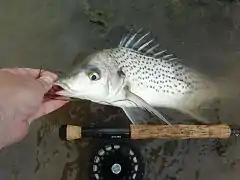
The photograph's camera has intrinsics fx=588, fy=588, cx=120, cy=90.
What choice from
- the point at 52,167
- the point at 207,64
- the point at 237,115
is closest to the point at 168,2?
the point at 207,64

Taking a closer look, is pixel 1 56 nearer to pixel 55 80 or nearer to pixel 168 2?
pixel 55 80

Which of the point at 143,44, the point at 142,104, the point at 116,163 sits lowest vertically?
the point at 116,163

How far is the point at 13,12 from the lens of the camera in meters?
1.32

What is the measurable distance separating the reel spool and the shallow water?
3cm

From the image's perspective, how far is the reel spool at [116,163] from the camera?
1167 millimetres

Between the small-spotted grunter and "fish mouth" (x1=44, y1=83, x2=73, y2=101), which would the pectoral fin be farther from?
"fish mouth" (x1=44, y1=83, x2=73, y2=101)

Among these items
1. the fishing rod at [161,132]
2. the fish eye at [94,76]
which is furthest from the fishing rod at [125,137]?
the fish eye at [94,76]

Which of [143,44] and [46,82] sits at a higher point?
[143,44]

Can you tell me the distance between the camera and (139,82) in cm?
116

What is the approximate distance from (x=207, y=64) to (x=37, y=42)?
37 centimetres

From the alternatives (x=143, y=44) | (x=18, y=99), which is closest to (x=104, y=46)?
(x=143, y=44)

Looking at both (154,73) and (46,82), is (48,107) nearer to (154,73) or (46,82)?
(46,82)

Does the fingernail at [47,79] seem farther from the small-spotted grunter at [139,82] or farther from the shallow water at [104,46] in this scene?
the shallow water at [104,46]

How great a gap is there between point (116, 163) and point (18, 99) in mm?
294
